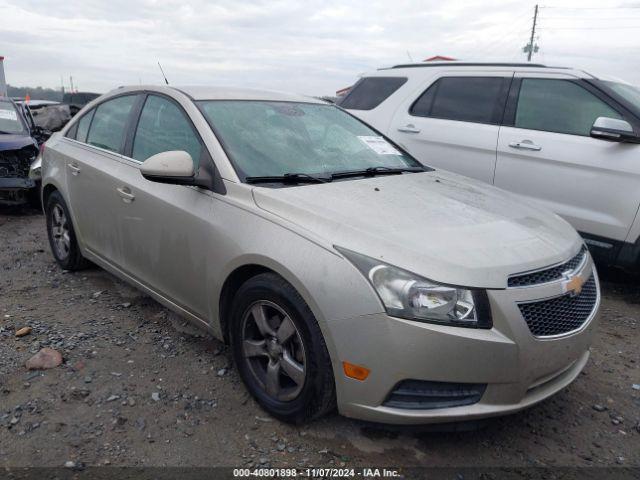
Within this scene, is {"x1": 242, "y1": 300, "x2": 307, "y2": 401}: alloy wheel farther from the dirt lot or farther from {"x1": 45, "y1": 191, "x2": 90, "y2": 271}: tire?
{"x1": 45, "y1": 191, "x2": 90, "y2": 271}: tire

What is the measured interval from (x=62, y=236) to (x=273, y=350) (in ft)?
9.38

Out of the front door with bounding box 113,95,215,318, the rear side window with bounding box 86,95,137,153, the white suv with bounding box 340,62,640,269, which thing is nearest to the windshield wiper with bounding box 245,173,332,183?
the front door with bounding box 113,95,215,318

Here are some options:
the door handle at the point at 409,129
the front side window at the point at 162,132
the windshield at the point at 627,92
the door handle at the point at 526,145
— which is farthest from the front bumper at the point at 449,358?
the door handle at the point at 409,129

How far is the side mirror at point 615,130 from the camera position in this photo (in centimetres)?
412

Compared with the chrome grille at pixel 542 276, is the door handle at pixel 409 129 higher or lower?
higher

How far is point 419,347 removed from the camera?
2117mm

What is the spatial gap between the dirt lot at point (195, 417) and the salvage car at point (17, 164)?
3.59 meters

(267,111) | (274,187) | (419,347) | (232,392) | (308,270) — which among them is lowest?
(232,392)

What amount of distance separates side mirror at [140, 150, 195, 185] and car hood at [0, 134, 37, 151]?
521 cm

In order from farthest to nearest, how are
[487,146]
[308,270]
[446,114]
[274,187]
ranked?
[446,114] → [487,146] → [274,187] → [308,270]

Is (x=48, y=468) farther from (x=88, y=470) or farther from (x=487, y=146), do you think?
(x=487, y=146)

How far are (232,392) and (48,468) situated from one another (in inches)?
36.6

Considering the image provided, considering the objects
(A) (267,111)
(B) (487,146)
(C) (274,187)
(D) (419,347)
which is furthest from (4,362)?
(B) (487,146)

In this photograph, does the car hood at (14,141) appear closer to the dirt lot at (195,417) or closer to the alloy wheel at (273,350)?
the dirt lot at (195,417)
